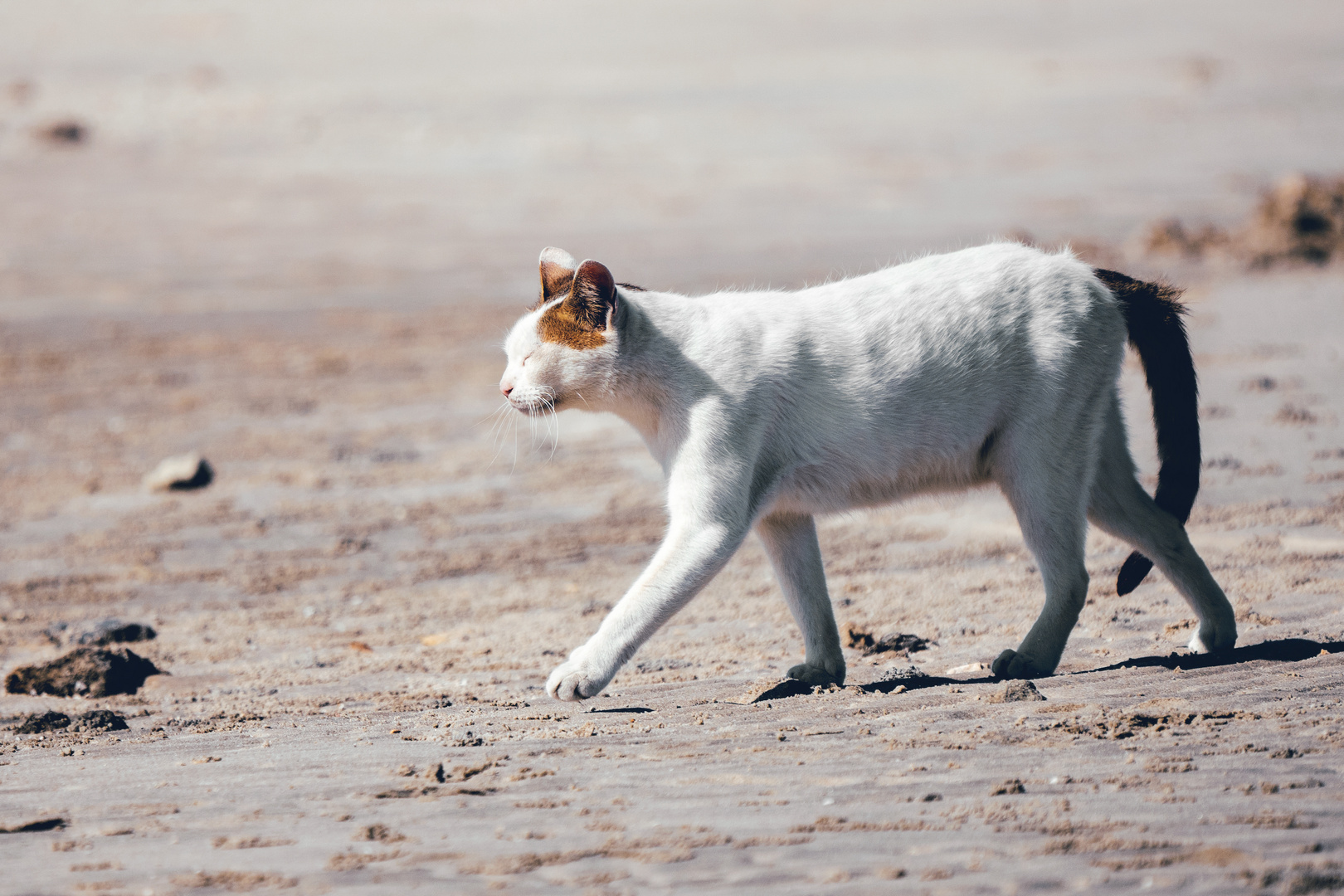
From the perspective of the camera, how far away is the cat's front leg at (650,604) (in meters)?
4.28

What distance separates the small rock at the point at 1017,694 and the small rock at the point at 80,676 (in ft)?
10.5

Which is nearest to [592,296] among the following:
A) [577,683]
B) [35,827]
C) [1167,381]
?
[577,683]

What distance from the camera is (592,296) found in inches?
176

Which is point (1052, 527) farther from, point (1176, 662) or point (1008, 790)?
point (1008, 790)

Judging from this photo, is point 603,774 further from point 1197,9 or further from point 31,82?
point 1197,9

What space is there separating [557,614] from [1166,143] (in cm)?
1646

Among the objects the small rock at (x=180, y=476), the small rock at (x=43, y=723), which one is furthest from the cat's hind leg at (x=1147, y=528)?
the small rock at (x=180, y=476)

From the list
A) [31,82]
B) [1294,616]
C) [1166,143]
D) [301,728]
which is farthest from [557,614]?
[31,82]

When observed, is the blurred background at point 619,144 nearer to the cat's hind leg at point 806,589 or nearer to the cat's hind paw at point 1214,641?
the cat's hind leg at point 806,589

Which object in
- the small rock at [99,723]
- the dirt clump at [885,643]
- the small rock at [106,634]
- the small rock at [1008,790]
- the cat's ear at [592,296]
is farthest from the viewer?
the small rock at [106,634]

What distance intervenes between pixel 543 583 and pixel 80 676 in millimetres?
2091

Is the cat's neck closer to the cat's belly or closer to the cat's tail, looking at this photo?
the cat's belly

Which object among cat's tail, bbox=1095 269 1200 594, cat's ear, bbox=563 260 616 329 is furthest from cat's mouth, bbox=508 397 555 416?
cat's tail, bbox=1095 269 1200 594

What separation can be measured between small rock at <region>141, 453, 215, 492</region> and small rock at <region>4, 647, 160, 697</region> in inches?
116
